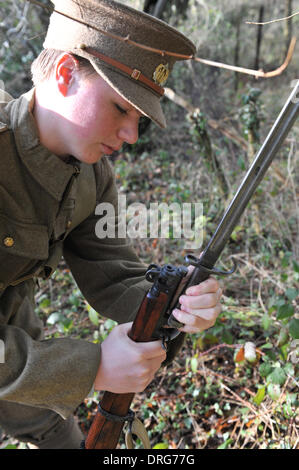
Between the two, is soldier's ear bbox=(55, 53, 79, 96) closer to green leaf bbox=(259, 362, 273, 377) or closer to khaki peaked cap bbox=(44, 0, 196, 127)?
khaki peaked cap bbox=(44, 0, 196, 127)

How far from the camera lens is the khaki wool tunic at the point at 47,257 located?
4.85ft

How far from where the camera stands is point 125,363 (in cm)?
157

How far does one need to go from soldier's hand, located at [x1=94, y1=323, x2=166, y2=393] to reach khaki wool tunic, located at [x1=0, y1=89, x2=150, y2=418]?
53 mm

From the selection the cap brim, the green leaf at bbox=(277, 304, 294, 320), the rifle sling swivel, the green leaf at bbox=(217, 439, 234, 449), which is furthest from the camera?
the green leaf at bbox=(217, 439, 234, 449)

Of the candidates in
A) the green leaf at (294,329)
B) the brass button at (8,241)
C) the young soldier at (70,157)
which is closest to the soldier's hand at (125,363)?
the young soldier at (70,157)

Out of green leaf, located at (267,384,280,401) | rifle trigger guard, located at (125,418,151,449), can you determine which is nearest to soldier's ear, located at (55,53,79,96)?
rifle trigger guard, located at (125,418,151,449)

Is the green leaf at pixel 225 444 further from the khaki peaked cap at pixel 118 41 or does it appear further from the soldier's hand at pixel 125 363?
the khaki peaked cap at pixel 118 41

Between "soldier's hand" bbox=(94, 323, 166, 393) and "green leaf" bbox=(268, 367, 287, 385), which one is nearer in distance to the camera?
"soldier's hand" bbox=(94, 323, 166, 393)

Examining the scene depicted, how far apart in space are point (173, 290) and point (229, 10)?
417 inches

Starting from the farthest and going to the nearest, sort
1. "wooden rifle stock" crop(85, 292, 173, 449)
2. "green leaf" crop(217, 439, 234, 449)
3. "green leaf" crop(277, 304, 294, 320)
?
"green leaf" crop(217, 439, 234, 449), "green leaf" crop(277, 304, 294, 320), "wooden rifle stock" crop(85, 292, 173, 449)

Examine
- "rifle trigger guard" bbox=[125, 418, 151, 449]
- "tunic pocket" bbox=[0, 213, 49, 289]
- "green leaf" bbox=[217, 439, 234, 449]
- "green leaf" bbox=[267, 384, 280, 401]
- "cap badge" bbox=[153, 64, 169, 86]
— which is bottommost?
"green leaf" bbox=[217, 439, 234, 449]

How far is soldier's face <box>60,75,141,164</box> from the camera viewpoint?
1.49m

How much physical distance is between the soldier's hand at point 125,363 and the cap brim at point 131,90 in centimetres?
90
